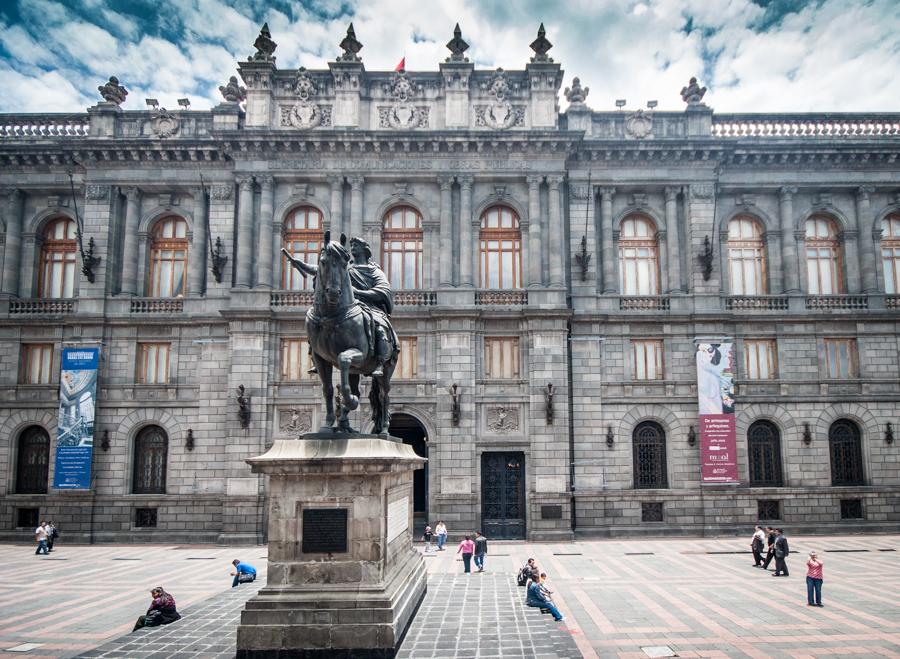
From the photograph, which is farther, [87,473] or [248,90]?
[248,90]

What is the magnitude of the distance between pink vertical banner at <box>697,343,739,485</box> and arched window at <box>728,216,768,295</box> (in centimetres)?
413

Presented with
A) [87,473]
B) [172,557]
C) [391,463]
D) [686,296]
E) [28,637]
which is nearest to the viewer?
[391,463]

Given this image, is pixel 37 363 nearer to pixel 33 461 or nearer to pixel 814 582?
pixel 33 461

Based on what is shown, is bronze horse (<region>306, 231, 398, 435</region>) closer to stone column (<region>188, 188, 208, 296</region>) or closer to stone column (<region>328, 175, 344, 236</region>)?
stone column (<region>328, 175, 344, 236</region>)

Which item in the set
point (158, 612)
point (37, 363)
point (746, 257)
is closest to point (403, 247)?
point (746, 257)

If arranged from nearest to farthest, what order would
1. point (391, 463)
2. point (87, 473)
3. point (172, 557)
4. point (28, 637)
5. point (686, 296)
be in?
1. point (391, 463)
2. point (28, 637)
3. point (172, 557)
4. point (87, 473)
5. point (686, 296)

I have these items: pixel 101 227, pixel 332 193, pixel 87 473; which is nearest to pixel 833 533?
pixel 332 193

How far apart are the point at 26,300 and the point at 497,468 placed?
81.5 ft

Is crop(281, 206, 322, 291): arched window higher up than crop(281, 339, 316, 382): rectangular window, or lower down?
higher up

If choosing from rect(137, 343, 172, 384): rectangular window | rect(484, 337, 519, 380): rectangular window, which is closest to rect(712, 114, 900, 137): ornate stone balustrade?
rect(484, 337, 519, 380): rectangular window

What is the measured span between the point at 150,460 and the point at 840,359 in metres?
34.6

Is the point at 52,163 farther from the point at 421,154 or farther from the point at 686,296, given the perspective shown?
the point at 686,296

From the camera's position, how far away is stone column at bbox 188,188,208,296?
32094mm

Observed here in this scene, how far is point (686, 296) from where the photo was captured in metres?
32.0
